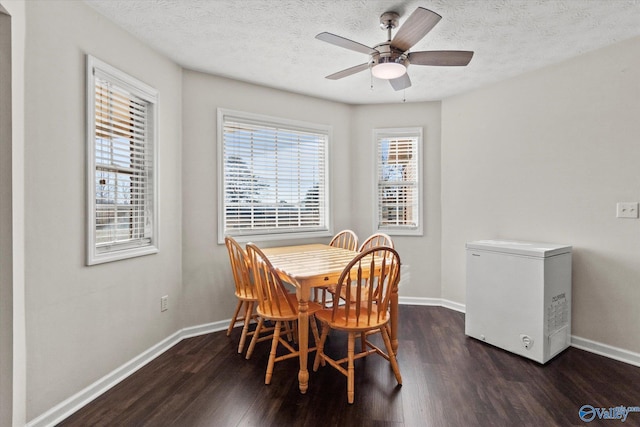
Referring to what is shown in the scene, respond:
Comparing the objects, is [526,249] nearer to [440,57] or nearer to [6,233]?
[440,57]

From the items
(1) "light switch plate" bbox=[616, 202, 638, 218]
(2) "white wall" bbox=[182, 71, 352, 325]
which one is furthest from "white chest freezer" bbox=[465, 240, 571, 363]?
(2) "white wall" bbox=[182, 71, 352, 325]

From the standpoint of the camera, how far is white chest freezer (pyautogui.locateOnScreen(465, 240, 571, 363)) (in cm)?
232

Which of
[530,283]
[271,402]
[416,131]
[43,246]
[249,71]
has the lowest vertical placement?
[271,402]

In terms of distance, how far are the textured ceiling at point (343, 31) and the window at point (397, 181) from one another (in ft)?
2.91

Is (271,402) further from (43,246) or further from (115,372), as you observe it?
(43,246)

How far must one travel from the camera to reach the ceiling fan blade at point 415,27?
163cm

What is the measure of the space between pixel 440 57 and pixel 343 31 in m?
0.70

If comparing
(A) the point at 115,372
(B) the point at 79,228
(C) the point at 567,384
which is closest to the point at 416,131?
(C) the point at 567,384

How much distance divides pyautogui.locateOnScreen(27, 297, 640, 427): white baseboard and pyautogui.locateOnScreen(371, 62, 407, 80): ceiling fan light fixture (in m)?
2.60

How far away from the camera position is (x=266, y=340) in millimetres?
2768

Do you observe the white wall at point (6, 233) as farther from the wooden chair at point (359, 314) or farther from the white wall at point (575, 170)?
the white wall at point (575, 170)

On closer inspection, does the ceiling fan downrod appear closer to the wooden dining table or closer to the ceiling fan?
the ceiling fan

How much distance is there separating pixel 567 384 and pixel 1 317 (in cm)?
329

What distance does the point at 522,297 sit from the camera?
2.40 meters
